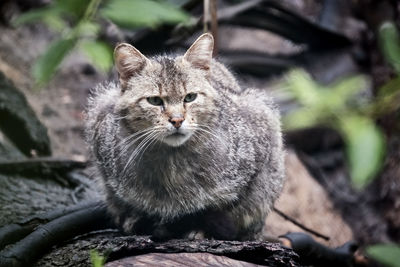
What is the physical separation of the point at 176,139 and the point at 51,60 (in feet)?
8.38

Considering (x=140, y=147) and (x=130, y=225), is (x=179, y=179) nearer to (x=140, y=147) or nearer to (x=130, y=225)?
(x=140, y=147)

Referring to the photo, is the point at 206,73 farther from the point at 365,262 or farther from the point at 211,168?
the point at 365,262

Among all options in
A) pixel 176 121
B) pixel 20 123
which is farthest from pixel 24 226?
pixel 20 123

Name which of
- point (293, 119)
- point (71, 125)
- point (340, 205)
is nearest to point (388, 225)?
point (340, 205)

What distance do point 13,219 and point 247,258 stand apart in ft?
6.30

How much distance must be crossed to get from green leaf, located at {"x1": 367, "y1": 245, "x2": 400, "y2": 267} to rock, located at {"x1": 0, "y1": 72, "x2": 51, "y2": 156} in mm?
5297

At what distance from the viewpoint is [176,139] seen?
14.3ft

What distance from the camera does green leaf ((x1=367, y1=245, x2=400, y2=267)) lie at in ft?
6.38

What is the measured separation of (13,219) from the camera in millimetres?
4812

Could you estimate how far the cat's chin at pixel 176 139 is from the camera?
4.32 m

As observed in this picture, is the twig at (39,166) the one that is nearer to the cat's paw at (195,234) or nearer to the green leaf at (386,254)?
the cat's paw at (195,234)

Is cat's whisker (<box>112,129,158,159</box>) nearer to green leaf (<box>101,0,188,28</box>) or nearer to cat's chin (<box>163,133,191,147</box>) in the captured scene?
cat's chin (<box>163,133,191,147</box>)

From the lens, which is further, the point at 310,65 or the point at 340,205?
the point at 310,65

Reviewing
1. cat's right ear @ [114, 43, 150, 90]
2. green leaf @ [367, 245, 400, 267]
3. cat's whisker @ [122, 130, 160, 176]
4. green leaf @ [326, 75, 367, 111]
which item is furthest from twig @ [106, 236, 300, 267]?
green leaf @ [326, 75, 367, 111]
